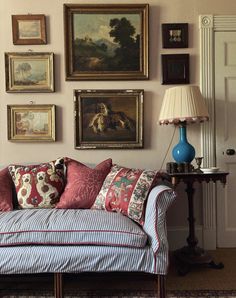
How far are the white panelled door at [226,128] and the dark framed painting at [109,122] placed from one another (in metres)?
0.75

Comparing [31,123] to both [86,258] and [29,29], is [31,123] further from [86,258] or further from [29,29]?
[86,258]

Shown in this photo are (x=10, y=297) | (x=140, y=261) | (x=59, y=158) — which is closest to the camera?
(x=140, y=261)

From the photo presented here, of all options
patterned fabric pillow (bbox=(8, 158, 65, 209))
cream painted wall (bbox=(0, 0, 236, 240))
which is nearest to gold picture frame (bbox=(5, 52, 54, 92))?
cream painted wall (bbox=(0, 0, 236, 240))

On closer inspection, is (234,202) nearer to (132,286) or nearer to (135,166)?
(135,166)

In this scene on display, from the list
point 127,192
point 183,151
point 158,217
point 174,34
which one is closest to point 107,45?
point 174,34

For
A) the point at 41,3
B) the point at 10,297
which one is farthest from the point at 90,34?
the point at 10,297

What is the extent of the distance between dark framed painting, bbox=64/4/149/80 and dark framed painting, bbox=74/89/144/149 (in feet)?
0.68

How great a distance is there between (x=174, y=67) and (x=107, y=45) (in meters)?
0.64

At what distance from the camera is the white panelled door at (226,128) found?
2941 millimetres

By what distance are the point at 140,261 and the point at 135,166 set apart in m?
1.14

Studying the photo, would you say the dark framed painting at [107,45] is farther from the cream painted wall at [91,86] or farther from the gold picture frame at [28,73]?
the gold picture frame at [28,73]

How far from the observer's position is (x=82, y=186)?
8.09 feet

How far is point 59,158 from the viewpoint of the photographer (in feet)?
9.34

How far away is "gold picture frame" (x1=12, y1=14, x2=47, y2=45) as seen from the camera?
9.50 feet
